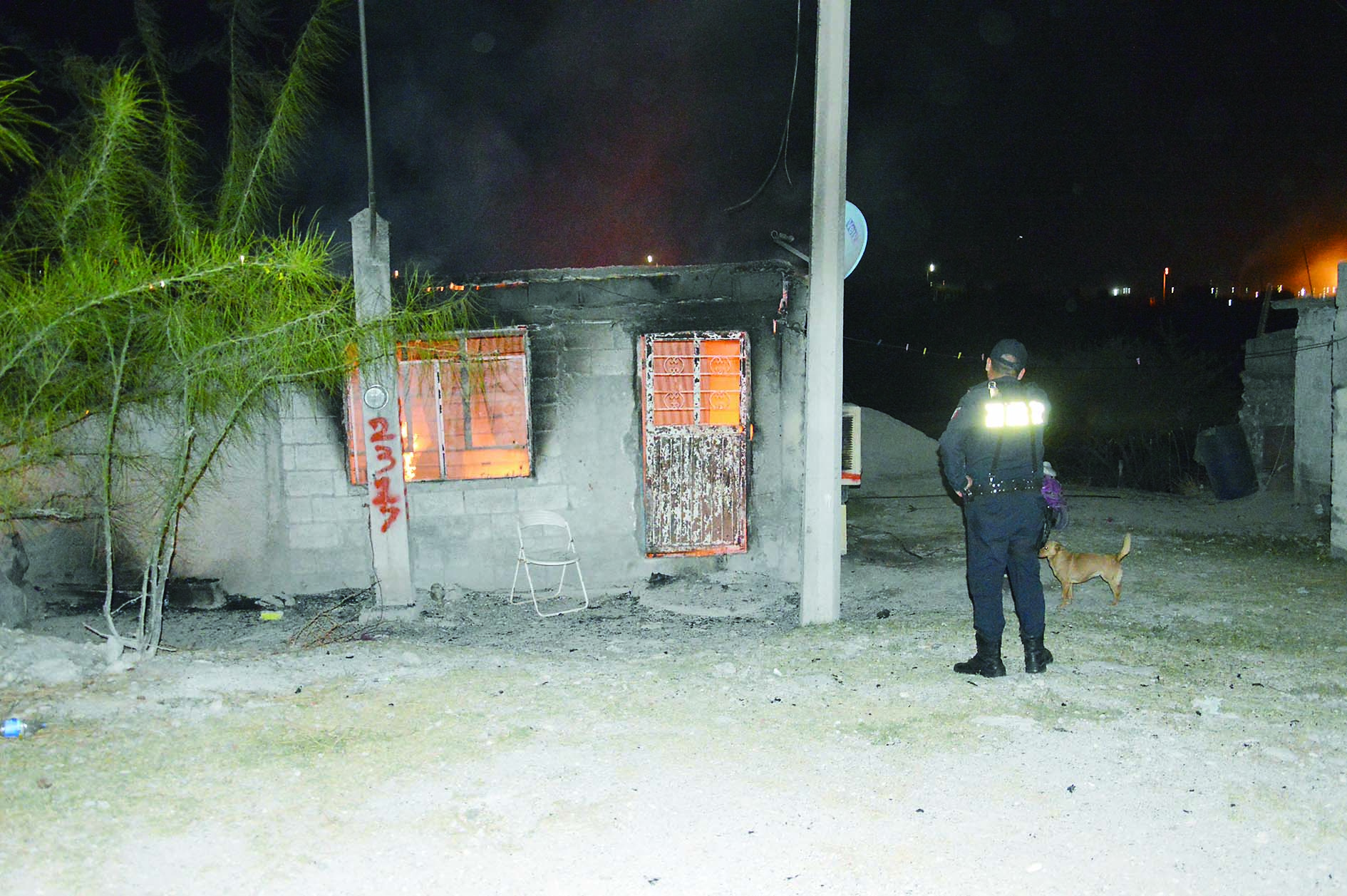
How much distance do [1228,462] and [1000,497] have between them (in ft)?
32.6

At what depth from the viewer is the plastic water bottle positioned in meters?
3.64

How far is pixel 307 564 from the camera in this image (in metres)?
7.27

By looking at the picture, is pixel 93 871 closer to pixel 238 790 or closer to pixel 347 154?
pixel 238 790

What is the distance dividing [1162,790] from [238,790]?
331cm

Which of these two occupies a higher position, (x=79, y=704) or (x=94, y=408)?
(x=94, y=408)

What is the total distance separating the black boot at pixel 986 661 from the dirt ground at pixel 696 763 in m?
0.07

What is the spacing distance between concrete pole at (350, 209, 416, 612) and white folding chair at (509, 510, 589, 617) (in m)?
0.88

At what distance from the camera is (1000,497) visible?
14.6 feet

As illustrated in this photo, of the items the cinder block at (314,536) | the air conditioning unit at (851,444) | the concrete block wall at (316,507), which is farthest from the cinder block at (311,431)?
the air conditioning unit at (851,444)

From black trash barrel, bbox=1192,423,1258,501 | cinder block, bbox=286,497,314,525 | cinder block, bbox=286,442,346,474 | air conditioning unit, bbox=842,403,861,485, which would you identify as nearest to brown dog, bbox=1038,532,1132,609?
air conditioning unit, bbox=842,403,861,485

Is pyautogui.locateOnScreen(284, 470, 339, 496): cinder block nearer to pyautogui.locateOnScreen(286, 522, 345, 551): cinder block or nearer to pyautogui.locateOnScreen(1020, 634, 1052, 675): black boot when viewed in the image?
pyautogui.locateOnScreen(286, 522, 345, 551): cinder block

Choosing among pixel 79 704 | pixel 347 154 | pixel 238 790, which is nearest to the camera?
pixel 238 790

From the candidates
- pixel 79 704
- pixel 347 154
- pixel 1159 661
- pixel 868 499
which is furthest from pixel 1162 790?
pixel 347 154

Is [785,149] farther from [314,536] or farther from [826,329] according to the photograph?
[314,536]
